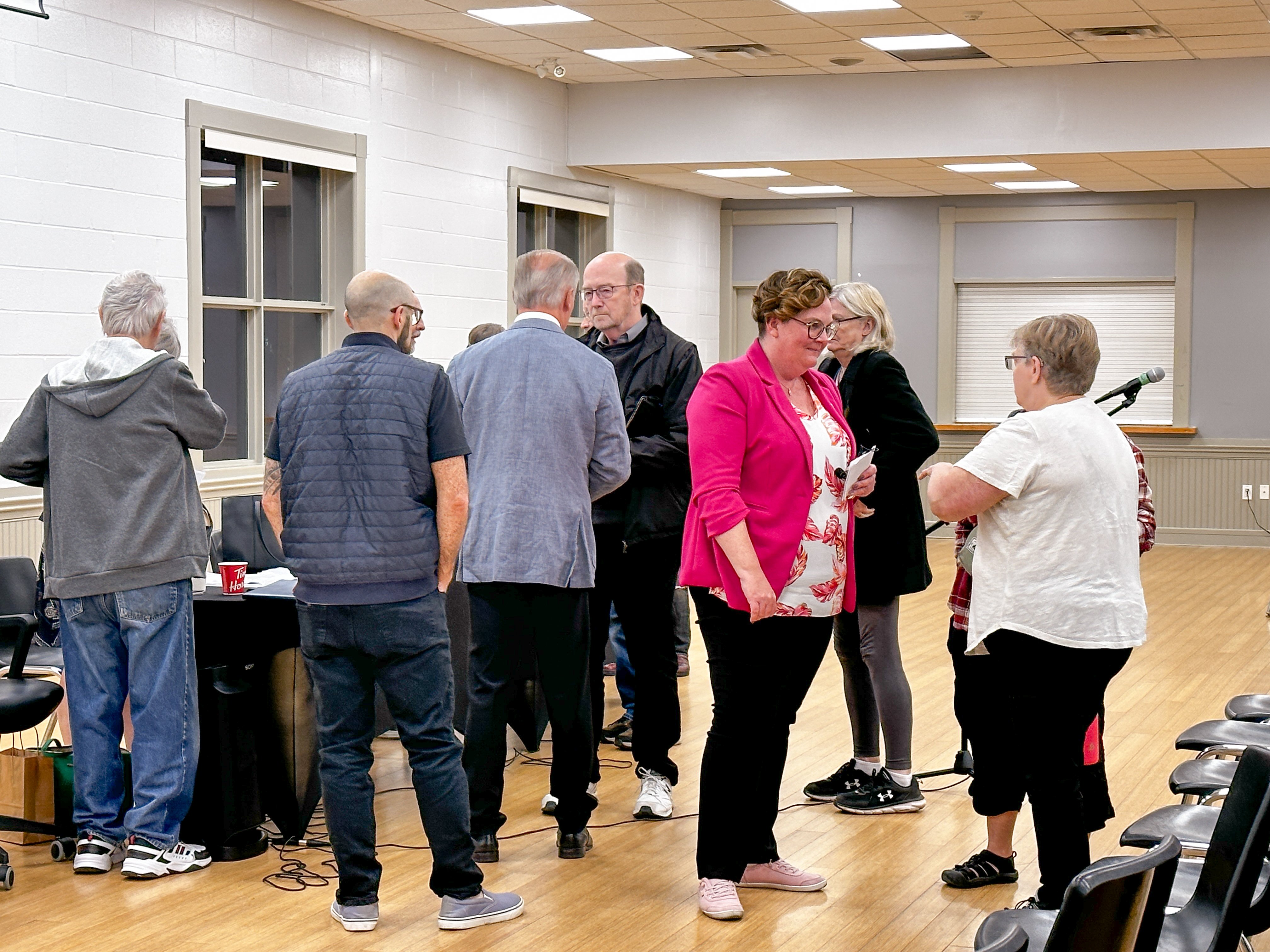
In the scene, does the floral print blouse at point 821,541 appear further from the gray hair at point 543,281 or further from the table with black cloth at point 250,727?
the table with black cloth at point 250,727

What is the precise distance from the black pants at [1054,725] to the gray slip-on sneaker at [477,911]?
4.14 feet

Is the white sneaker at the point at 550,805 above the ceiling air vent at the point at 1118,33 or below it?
below

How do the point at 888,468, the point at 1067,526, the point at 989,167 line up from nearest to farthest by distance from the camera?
the point at 1067,526 → the point at 888,468 → the point at 989,167

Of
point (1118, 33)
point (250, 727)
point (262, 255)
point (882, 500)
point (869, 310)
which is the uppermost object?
point (1118, 33)

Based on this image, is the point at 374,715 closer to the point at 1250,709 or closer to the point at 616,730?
the point at 616,730

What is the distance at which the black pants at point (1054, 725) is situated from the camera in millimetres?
3270

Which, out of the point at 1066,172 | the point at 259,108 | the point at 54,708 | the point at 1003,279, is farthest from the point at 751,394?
the point at 1003,279

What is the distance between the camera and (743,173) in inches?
446

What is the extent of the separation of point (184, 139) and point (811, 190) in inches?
260

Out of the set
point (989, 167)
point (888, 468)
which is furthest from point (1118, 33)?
point (888, 468)

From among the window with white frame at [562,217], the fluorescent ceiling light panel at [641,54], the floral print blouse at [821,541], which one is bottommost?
the floral print blouse at [821,541]

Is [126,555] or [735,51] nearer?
[126,555]

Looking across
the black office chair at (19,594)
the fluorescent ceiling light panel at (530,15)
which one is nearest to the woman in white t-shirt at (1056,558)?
the black office chair at (19,594)

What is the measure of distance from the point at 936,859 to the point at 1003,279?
9.49 metres
